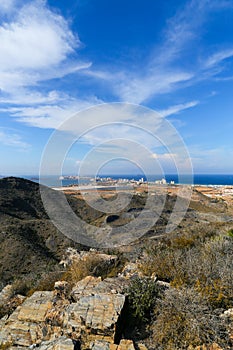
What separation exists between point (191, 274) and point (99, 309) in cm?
215

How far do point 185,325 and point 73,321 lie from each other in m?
1.95

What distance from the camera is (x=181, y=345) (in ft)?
12.6

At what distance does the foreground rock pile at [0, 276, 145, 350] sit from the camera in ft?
13.6

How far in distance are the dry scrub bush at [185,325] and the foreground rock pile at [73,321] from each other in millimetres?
563

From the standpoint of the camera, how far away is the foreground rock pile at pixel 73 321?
13.6 feet

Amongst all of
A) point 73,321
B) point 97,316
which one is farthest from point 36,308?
point 97,316

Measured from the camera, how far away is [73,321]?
4480 mm

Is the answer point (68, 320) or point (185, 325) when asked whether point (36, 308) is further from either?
point (185, 325)

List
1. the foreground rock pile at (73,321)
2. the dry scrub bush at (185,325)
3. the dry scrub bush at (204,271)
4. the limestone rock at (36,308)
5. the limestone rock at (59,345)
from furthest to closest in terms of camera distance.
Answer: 1. the limestone rock at (36,308)
2. the dry scrub bush at (204,271)
3. the foreground rock pile at (73,321)
4. the limestone rock at (59,345)
5. the dry scrub bush at (185,325)

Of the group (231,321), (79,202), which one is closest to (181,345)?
(231,321)

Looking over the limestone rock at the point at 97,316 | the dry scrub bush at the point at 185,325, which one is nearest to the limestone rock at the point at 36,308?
the limestone rock at the point at 97,316

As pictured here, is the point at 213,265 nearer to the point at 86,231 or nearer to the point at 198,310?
the point at 198,310

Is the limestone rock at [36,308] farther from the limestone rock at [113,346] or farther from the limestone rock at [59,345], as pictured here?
the limestone rock at [113,346]

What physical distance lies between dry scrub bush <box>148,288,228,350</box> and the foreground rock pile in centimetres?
56
